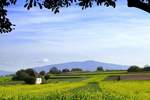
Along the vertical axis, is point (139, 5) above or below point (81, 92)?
above

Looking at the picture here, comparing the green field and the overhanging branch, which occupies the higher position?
the overhanging branch

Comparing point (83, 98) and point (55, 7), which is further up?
point (55, 7)

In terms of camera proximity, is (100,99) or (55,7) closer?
(55,7)

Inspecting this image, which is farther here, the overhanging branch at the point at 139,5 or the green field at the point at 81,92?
the green field at the point at 81,92

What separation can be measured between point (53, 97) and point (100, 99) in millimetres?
4302

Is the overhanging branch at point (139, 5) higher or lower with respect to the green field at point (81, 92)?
higher

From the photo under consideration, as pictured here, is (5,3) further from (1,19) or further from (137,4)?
(137,4)

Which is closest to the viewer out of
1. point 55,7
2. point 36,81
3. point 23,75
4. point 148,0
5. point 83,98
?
point 148,0

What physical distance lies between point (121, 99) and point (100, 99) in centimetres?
159

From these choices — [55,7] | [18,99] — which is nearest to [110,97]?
[18,99]

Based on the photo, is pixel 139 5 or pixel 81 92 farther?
pixel 81 92

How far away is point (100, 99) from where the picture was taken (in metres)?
35.6

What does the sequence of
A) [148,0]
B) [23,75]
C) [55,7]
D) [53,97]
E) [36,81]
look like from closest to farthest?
1. [148,0]
2. [55,7]
3. [53,97]
4. [36,81]
5. [23,75]

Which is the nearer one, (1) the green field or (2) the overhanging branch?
(2) the overhanging branch
